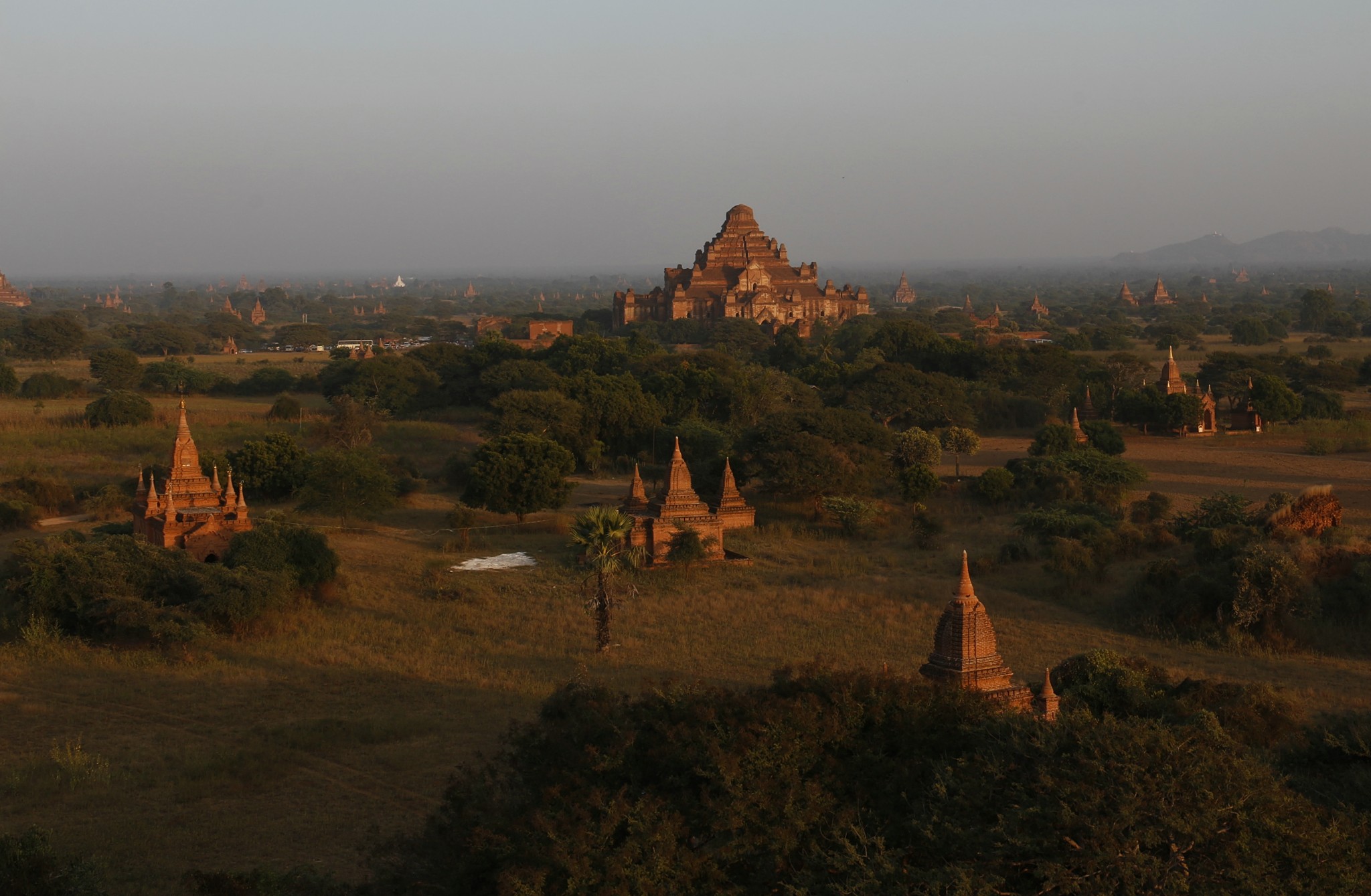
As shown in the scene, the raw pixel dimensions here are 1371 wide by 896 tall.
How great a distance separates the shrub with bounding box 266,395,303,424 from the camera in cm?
4703

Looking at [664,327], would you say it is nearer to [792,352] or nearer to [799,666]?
[792,352]

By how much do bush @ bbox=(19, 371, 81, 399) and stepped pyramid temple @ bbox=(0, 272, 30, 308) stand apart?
84975 millimetres

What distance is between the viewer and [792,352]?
221ft

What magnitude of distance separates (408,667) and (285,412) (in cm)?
2992

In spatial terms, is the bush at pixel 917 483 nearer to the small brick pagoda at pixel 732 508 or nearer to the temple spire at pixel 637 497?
the small brick pagoda at pixel 732 508

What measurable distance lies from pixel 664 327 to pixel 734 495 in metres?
55.3

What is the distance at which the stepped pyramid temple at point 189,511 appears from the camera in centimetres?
2427

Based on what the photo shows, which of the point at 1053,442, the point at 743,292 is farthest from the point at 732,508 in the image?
the point at 743,292

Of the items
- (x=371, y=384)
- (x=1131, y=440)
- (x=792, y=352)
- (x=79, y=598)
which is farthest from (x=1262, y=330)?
(x=79, y=598)

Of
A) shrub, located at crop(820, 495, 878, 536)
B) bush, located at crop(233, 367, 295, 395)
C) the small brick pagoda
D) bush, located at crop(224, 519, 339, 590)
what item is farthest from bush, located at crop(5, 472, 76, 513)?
bush, located at crop(233, 367, 295, 395)

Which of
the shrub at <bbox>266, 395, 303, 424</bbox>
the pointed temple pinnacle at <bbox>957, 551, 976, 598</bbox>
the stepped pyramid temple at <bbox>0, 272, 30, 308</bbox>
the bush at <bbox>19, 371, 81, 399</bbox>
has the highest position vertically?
the stepped pyramid temple at <bbox>0, 272, 30, 308</bbox>

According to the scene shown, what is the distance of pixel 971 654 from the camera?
44.4ft

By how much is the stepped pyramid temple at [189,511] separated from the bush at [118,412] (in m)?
18.9

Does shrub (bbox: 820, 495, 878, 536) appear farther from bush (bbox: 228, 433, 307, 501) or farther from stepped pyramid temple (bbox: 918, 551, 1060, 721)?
stepped pyramid temple (bbox: 918, 551, 1060, 721)
